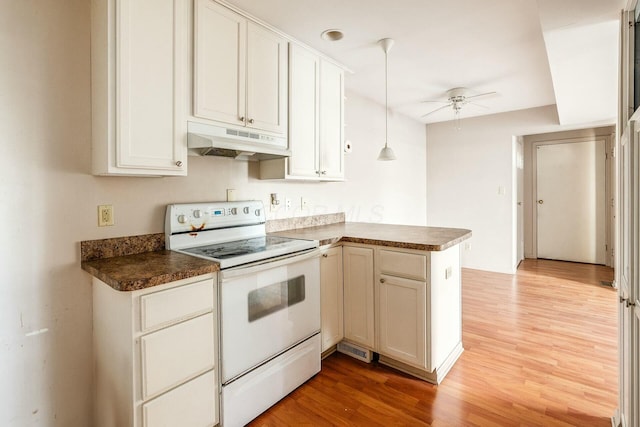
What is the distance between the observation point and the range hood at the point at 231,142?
1.77m

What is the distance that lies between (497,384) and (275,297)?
4.95ft

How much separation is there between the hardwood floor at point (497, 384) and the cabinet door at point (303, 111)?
149 centimetres

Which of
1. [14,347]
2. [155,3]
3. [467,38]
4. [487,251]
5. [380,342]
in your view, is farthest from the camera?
[487,251]

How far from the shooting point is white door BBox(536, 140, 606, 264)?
5074 millimetres

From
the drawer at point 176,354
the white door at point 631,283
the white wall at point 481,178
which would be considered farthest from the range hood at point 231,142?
the white wall at point 481,178

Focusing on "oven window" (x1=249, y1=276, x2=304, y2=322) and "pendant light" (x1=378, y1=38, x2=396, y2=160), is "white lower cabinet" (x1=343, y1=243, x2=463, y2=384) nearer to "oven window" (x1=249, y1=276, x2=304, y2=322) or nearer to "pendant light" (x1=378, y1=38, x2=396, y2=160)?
"oven window" (x1=249, y1=276, x2=304, y2=322)

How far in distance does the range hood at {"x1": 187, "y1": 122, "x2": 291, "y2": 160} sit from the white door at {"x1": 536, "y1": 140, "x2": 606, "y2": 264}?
5088mm

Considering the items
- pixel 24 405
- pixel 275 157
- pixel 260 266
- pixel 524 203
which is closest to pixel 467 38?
pixel 275 157

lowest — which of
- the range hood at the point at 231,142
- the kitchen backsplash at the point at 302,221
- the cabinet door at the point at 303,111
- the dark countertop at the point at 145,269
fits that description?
the dark countertop at the point at 145,269

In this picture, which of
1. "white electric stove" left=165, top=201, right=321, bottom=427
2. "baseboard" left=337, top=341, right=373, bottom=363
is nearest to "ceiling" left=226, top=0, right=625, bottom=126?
"white electric stove" left=165, top=201, right=321, bottom=427

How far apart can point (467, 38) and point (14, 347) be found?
3.24 meters

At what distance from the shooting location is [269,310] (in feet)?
6.03

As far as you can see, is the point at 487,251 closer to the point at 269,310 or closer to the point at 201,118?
the point at 269,310

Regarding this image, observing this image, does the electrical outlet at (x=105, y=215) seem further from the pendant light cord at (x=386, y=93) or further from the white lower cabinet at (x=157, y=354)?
the pendant light cord at (x=386, y=93)
